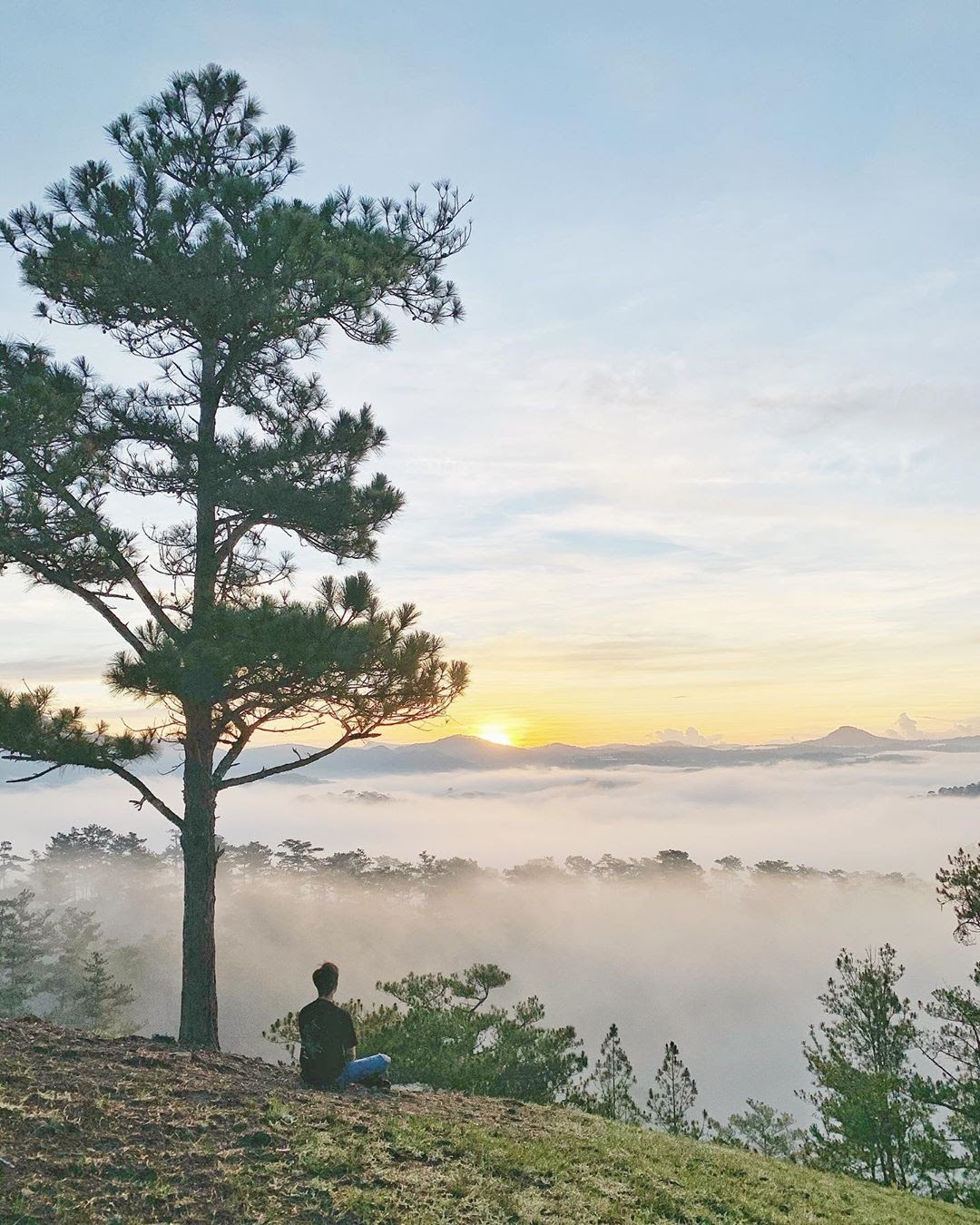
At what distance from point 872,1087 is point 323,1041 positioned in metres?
17.3

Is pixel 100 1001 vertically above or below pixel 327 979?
below

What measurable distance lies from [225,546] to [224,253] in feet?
13.5

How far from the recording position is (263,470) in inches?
483

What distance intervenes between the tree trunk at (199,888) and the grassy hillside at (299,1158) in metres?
1.59

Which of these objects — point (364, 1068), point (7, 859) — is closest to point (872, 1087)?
point (364, 1068)

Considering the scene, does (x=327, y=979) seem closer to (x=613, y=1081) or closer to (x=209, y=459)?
(x=209, y=459)

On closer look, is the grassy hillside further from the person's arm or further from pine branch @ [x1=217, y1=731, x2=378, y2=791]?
pine branch @ [x1=217, y1=731, x2=378, y2=791]

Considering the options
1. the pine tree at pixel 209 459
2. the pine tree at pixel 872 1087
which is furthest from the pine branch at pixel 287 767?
the pine tree at pixel 872 1087

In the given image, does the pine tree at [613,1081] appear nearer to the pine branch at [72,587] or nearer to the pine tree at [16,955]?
the pine branch at [72,587]

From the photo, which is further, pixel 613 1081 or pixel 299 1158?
pixel 613 1081

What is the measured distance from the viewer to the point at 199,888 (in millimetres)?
11273

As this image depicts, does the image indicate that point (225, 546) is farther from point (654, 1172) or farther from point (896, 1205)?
point (896, 1205)

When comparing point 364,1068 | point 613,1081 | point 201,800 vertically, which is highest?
point 201,800

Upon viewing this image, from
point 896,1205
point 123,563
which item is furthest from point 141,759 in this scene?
→ point 896,1205
